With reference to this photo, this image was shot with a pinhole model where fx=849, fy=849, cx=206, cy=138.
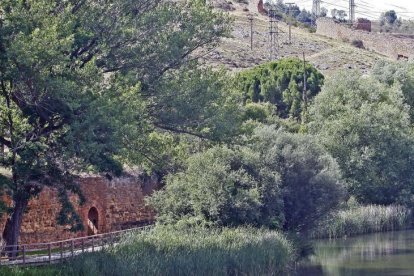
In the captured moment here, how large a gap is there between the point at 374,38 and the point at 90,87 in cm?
8660

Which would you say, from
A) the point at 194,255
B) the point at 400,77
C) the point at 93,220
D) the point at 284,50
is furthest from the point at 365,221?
the point at 284,50

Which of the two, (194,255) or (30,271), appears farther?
(194,255)

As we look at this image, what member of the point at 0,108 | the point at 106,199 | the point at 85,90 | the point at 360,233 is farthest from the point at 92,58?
the point at 360,233

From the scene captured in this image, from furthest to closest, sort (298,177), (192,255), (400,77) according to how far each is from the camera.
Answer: (400,77) < (298,177) < (192,255)

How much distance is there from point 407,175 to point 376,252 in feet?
45.1

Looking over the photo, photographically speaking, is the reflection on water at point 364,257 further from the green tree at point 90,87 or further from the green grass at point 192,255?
the green tree at point 90,87

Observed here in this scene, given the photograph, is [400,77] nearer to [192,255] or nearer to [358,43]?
[192,255]

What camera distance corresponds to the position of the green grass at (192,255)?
28.2m

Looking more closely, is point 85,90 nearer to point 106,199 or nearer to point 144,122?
point 144,122

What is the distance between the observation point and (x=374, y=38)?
112 meters

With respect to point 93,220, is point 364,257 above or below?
below

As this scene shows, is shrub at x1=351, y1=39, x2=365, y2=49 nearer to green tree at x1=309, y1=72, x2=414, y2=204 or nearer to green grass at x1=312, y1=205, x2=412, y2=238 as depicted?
green tree at x1=309, y1=72, x2=414, y2=204

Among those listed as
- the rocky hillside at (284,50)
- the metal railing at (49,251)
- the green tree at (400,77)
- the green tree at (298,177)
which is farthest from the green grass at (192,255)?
the rocky hillside at (284,50)

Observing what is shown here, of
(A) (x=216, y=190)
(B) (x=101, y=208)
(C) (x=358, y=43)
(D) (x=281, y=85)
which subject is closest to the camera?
(A) (x=216, y=190)
